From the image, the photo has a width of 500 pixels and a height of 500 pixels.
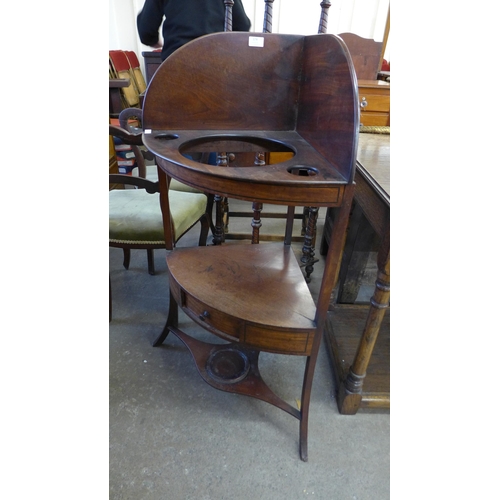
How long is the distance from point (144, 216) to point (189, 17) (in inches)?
45.1

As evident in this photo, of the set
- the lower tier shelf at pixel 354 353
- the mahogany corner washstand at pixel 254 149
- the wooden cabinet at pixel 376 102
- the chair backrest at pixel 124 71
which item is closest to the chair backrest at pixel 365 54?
the wooden cabinet at pixel 376 102

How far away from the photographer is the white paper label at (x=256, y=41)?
1.03 metres

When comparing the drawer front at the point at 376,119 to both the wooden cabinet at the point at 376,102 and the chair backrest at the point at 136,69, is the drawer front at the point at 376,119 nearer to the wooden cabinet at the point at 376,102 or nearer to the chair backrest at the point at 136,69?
the wooden cabinet at the point at 376,102

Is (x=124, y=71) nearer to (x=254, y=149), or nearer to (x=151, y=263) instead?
(x=151, y=263)

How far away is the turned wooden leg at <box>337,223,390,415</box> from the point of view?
96 centimetres

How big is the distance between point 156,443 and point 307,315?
0.69 m

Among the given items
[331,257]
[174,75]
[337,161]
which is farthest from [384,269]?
[174,75]

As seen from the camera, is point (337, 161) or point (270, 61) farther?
point (270, 61)

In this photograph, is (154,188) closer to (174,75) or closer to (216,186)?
(174,75)

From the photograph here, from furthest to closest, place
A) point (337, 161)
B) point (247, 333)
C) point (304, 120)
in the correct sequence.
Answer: point (304, 120) → point (247, 333) → point (337, 161)

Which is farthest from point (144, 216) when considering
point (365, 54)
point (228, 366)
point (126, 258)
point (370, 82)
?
point (365, 54)

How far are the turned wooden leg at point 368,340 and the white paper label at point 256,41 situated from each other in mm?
716

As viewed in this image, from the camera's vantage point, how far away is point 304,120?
3.45 feet

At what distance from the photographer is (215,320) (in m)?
0.99
